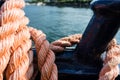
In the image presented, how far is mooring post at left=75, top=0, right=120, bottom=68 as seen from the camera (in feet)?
1.93

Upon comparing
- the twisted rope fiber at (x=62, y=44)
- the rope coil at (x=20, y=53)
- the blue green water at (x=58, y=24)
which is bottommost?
the blue green water at (x=58, y=24)

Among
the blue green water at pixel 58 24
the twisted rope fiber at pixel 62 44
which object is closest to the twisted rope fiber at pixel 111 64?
the twisted rope fiber at pixel 62 44

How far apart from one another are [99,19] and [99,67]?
10cm

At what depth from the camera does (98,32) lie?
2.01ft

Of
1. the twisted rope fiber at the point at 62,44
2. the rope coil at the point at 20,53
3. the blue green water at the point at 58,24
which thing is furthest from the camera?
the blue green water at the point at 58,24

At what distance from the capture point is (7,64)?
0.55 m

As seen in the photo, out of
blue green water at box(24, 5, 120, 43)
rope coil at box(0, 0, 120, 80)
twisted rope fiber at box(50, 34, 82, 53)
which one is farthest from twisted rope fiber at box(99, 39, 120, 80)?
blue green water at box(24, 5, 120, 43)

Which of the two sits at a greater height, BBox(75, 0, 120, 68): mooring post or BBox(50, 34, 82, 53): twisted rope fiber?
BBox(75, 0, 120, 68): mooring post

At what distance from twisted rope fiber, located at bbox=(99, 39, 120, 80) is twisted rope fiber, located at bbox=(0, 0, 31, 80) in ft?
0.47

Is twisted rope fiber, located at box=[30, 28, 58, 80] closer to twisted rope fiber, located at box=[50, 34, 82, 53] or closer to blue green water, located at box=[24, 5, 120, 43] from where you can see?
twisted rope fiber, located at box=[50, 34, 82, 53]

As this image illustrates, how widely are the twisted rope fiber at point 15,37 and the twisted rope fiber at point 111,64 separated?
0.47ft

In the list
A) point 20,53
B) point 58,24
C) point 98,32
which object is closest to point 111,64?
point 98,32

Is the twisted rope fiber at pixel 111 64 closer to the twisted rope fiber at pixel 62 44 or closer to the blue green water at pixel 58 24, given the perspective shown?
the twisted rope fiber at pixel 62 44

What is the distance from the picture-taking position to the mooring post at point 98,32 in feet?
1.93
